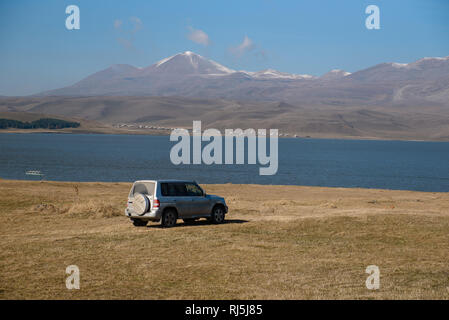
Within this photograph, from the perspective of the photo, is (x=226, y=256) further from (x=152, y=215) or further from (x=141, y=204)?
(x=141, y=204)

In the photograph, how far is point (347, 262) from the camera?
15.3 meters

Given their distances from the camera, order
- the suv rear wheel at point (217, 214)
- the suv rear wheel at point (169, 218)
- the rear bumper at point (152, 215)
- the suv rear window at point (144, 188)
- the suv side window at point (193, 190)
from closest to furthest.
Answer: the rear bumper at point (152, 215), the suv rear window at point (144, 188), the suv rear wheel at point (169, 218), the suv side window at point (193, 190), the suv rear wheel at point (217, 214)

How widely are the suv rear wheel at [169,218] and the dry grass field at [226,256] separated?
0.39m

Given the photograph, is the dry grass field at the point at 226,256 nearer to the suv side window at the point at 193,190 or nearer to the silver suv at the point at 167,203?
the silver suv at the point at 167,203

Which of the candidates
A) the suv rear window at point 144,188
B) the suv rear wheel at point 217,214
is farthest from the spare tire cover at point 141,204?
the suv rear wheel at point 217,214

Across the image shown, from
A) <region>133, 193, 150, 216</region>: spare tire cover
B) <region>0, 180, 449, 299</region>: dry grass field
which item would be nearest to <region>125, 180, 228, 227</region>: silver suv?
<region>133, 193, 150, 216</region>: spare tire cover

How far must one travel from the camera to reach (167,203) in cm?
2047

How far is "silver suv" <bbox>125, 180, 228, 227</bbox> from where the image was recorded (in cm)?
2023

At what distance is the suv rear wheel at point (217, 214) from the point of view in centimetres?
2223

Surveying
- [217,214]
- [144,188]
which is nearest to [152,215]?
[144,188]

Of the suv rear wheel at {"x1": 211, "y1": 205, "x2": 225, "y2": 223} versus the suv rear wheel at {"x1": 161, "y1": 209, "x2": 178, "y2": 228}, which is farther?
the suv rear wheel at {"x1": 211, "y1": 205, "x2": 225, "y2": 223}

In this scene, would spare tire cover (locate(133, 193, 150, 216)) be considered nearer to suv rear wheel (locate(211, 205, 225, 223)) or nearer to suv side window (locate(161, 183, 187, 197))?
suv side window (locate(161, 183, 187, 197))

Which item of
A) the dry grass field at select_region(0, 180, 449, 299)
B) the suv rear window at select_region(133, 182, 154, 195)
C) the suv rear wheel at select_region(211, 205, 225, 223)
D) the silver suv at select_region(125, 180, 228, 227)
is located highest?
the suv rear window at select_region(133, 182, 154, 195)
